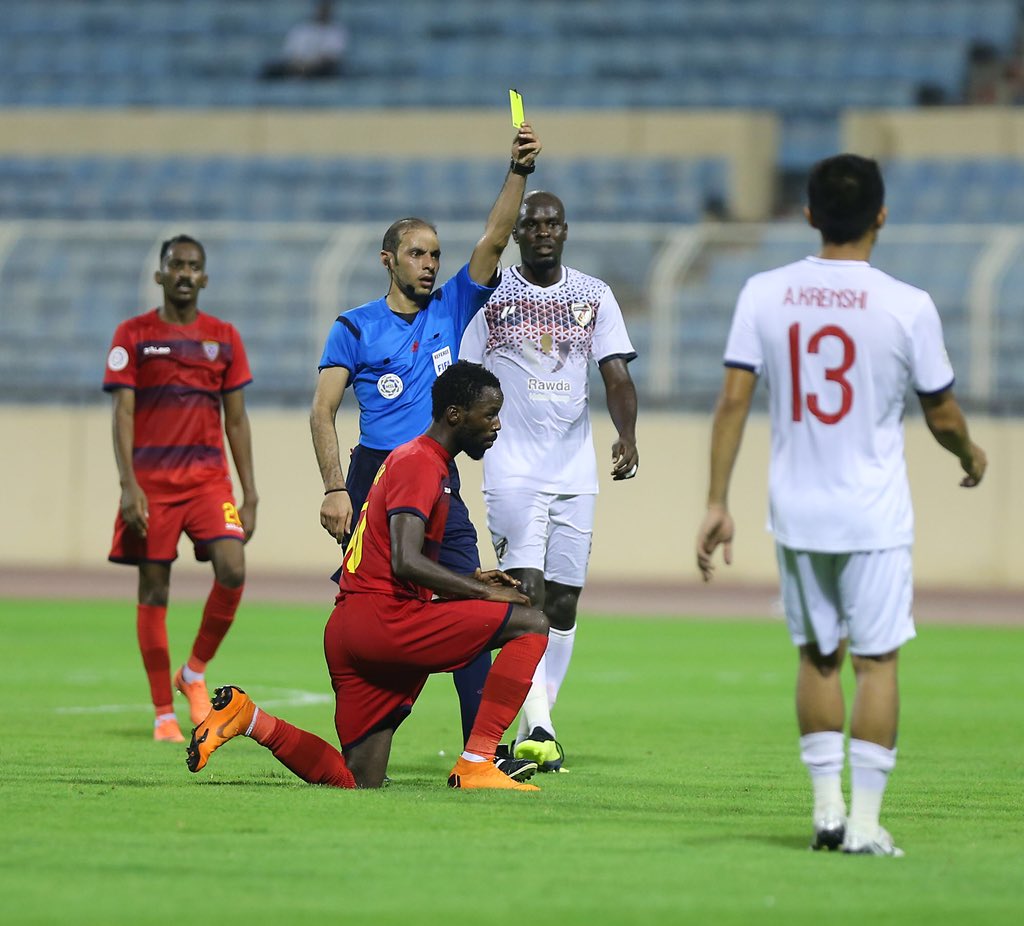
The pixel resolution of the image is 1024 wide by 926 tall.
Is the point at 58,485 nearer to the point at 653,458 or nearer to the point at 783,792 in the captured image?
the point at 653,458

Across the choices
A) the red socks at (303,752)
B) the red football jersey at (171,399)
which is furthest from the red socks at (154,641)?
the red socks at (303,752)

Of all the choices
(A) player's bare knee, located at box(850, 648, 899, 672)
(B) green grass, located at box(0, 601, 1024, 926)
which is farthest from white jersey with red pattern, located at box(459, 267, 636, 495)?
(A) player's bare knee, located at box(850, 648, 899, 672)

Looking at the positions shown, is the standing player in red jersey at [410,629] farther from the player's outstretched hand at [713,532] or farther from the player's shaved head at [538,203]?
Answer: the player's shaved head at [538,203]

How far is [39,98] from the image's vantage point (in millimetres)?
28250

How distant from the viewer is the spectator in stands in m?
27.7

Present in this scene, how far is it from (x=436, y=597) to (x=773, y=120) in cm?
1838

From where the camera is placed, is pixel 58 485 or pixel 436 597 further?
pixel 58 485

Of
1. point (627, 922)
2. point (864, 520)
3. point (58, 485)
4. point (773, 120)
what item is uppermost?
point (773, 120)

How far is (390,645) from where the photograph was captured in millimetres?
7504

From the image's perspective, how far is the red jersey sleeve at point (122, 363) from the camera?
33.8 feet

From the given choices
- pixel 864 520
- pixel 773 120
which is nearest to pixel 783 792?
pixel 864 520

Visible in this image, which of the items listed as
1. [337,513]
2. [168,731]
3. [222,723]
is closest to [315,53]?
[168,731]

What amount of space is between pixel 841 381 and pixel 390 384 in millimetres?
2943

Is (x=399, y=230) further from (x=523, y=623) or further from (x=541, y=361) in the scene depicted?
(x=523, y=623)
